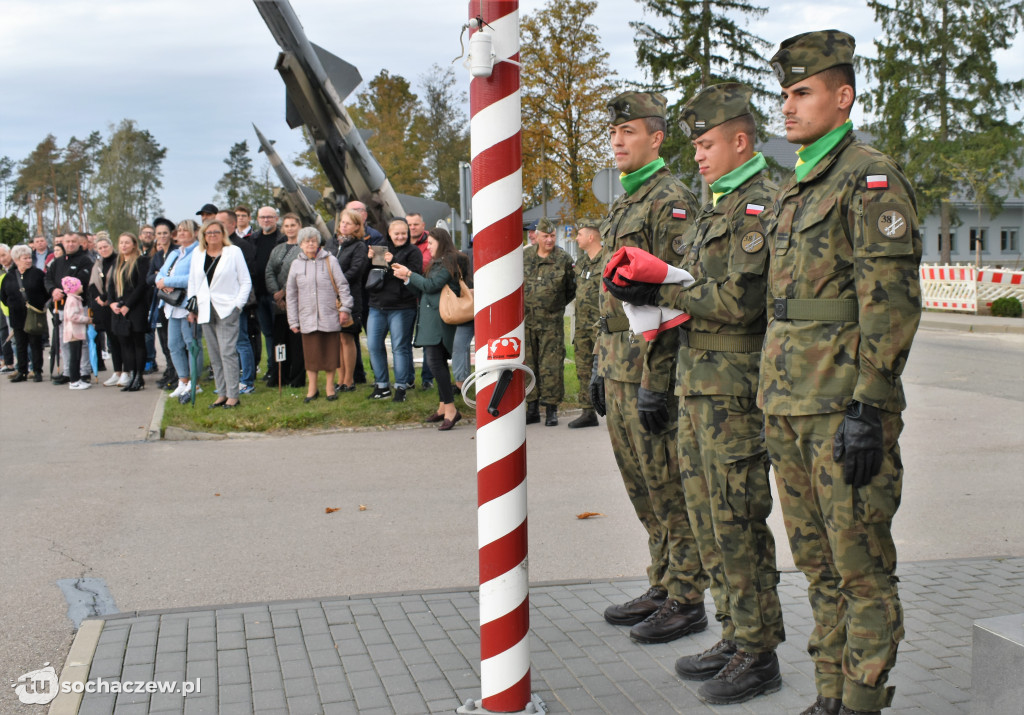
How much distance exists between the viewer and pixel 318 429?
10.3 m

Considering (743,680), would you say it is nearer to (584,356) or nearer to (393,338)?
(584,356)

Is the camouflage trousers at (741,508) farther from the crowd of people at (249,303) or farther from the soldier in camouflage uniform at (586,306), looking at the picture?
the crowd of people at (249,303)

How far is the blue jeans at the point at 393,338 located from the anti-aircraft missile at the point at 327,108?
5883mm

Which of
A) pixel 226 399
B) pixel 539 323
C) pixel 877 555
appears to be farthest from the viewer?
pixel 226 399

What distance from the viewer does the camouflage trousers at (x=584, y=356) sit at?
9.59 meters

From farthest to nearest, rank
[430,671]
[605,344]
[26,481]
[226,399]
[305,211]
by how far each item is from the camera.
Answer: [305,211], [226,399], [26,481], [605,344], [430,671]

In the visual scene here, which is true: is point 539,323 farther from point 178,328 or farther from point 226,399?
point 178,328

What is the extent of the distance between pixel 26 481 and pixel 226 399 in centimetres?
313

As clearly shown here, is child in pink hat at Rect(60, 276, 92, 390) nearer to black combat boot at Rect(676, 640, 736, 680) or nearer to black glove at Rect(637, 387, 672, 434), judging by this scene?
black glove at Rect(637, 387, 672, 434)

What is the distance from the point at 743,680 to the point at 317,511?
3.93 metres

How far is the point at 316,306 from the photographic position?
11.1 meters

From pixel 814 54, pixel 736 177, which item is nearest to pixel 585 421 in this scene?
pixel 736 177

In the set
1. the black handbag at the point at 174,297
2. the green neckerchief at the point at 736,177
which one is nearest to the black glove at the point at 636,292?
the green neckerchief at the point at 736,177

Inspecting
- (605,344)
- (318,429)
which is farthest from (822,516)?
(318,429)
